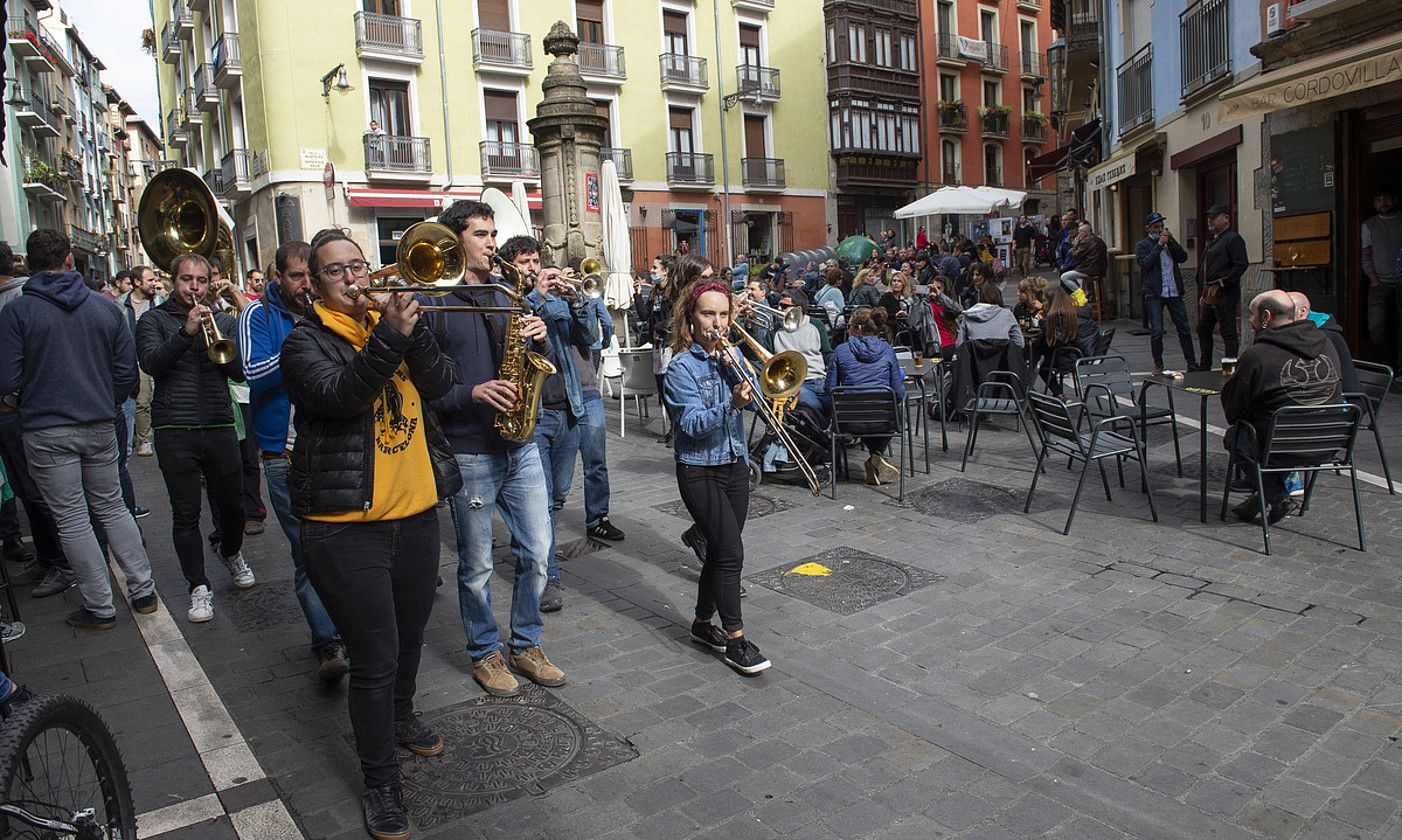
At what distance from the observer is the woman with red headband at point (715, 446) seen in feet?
14.2

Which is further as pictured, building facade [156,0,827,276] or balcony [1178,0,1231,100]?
building facade [156,0,827,276]

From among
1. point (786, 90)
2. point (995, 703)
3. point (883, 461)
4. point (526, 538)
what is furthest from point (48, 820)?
point (786, 90)

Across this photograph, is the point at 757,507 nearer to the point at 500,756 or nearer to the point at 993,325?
the point at 993,325

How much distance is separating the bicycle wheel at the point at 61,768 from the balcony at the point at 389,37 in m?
28.1

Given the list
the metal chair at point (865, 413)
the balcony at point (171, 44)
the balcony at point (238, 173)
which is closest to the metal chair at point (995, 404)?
the metal chair at point (865, 413)

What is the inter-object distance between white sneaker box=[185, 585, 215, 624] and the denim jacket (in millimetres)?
2752

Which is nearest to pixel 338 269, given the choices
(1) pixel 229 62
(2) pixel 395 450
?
(2) pixel 395 450

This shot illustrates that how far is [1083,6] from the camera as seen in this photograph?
24.9 meters

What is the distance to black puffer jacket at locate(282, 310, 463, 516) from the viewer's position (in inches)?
116

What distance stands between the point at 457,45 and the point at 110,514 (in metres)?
27.0

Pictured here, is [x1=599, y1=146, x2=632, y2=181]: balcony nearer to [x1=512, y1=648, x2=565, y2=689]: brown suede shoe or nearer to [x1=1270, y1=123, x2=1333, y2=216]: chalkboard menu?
[x1=1270, y1=123, x2=1333, y2=216]: chalkboard menu

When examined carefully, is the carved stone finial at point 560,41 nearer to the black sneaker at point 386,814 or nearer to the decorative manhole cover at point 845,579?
the decorative manhole cover at point 845,579

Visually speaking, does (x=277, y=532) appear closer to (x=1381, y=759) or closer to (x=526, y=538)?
(x=526, y=538)

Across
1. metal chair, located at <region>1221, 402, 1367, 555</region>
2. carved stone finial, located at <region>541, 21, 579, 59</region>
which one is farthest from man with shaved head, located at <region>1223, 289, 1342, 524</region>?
carved stone finial, located at <region>541, 21, 579, 59</region>
